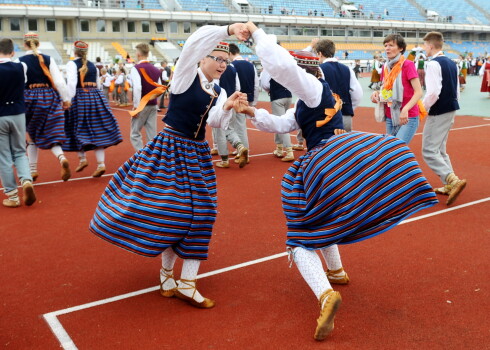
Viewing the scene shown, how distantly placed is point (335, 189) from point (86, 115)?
5459mm

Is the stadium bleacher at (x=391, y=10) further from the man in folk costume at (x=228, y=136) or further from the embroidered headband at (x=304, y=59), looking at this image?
the embroidered headband at (x=304, y=59)

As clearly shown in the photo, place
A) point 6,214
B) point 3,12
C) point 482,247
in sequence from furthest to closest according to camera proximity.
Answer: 1. point 3,12
2. point 6,214
3. point 482,247

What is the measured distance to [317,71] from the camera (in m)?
3.56

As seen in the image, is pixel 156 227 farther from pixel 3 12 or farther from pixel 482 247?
pixel 3 12

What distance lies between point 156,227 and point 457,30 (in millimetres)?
64407

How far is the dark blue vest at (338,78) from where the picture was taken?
651 cm

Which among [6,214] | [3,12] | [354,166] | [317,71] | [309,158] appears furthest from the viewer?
[3,12]

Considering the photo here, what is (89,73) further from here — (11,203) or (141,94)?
(11,203)

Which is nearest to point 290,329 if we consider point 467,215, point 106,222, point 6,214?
point 106,222

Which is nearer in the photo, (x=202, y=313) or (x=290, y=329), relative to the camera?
(x=290, y=329)

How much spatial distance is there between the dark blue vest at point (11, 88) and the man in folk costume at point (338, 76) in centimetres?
358

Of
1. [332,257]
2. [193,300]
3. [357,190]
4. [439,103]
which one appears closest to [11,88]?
[193,300]

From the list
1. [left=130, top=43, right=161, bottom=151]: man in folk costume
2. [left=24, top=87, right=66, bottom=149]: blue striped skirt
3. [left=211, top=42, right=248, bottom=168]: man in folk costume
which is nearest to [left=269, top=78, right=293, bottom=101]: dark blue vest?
[left=211, top=42, right=248, bottom=168]: man in folk costume

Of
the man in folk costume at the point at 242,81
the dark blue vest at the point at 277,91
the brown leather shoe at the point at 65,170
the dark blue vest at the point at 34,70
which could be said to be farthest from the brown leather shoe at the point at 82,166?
the dark blue vest at the point at 277,91
